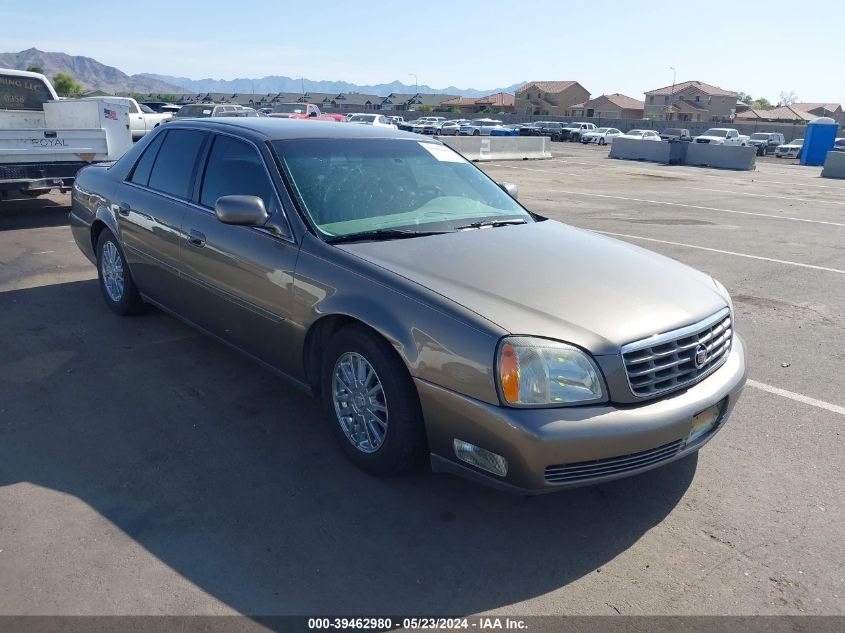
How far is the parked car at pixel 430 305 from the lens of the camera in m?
2.93

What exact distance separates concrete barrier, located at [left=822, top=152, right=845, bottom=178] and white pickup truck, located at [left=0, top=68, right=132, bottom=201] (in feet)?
85.0

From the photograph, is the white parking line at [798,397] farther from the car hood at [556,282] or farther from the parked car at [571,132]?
the parked car at [571,132]

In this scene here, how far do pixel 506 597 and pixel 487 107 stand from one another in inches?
4253

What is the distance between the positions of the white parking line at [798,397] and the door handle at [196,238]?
Result: 3839 mm

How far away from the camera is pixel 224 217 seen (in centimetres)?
385

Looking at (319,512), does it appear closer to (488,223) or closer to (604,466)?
(604,466)

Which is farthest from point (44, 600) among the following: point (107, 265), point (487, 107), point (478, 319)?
point (487, 107)

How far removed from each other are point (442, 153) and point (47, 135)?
731 cm

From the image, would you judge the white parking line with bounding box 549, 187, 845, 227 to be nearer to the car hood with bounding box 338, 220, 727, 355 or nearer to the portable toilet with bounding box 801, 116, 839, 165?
the car hood with bounding box 338, 220, 727, 355

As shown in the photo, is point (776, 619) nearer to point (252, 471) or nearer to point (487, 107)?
point (252, 471)

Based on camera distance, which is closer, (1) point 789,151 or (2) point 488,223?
(2) point 488,223

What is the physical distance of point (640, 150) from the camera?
108 ft

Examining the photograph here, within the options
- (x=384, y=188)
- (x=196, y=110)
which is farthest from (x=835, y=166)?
(x=384, y=188)

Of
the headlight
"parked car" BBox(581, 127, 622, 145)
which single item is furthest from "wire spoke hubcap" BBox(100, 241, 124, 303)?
"parked car" BBox(581, 127, 622, 145)
